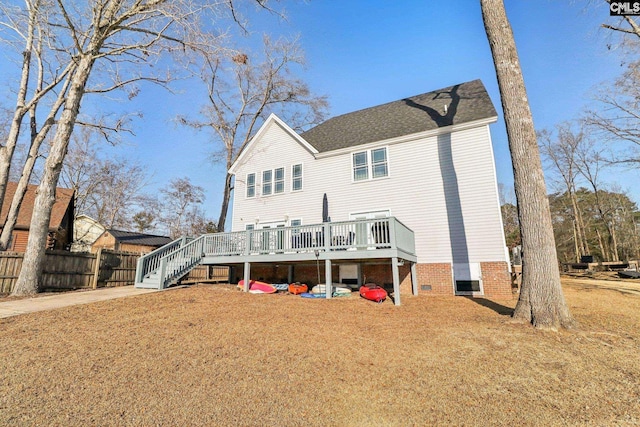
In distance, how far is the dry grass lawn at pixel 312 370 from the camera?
2967mm

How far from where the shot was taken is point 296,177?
1521 cm

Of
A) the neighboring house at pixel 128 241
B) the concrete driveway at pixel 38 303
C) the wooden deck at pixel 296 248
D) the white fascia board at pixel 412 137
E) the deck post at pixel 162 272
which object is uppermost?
the white fascia board at pixel 412 137

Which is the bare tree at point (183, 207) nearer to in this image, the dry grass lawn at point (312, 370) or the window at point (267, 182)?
the window at point (267, 182)

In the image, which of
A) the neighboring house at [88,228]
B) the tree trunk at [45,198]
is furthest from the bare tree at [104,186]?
the tree trunk at [45,198]

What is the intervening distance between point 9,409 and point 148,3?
13005 mm

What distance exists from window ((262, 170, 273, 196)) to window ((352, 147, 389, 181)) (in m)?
4.80

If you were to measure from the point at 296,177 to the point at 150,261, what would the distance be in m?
7.63

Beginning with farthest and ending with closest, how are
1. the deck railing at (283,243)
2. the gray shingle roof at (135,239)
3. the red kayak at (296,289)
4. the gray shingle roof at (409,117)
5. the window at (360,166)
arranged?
the gray shingle roof at (135,239) < the window at (360,166) < the gray shingle roof at (409,117) < the red kayak at (296,289) < the deck railing at (283,243)

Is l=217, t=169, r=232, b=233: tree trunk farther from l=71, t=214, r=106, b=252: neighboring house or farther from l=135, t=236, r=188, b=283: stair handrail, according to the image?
l=71, t=214, r=106, b=252: neighboring house

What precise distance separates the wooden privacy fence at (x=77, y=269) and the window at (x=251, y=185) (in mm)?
6616

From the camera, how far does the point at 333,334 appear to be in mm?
5660

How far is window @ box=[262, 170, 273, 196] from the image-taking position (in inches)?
627

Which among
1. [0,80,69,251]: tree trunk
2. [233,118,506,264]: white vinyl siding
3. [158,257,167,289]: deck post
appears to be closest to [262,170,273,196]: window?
[233,118,506,264]: white vinyl siding

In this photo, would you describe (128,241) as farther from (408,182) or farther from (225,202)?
(408,182)
